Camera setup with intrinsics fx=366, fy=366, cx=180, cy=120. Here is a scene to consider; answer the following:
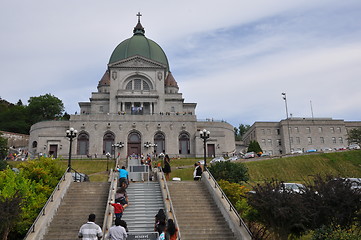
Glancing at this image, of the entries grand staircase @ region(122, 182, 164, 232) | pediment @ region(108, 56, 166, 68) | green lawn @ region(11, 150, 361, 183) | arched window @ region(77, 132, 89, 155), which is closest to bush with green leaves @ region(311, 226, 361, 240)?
grand staircase @ region(122, 182, 164, 232)

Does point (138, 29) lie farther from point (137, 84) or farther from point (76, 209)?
point (76, 209)

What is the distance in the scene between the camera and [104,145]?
5431cm

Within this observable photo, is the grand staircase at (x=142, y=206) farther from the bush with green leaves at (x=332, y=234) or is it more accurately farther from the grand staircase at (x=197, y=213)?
the bush with green leaves at (x=332, y=234)

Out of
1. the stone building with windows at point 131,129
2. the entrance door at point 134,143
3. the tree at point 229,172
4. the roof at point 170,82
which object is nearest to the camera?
the tree at point 229,172

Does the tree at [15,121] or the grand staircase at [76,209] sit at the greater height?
the tree at [15,121]

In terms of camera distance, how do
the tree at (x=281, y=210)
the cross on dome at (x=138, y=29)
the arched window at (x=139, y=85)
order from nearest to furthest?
the tree at (x=281, y=210) → the arched window at (x=139, y=85) → the cross on dome at (x=138, y=29)

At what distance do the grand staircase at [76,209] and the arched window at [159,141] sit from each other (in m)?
33.2

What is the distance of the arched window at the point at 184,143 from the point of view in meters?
55.6

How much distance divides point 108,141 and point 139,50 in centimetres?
2341

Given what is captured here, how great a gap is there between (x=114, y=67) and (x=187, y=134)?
1947cm

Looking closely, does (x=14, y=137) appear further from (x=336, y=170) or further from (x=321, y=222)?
(x=321, y=222)

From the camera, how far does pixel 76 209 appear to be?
18531mm

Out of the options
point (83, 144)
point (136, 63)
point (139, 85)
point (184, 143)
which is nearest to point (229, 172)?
point (184, 143)

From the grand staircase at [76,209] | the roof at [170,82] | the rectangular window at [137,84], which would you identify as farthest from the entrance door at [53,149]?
the grand staircase at [76,209]
